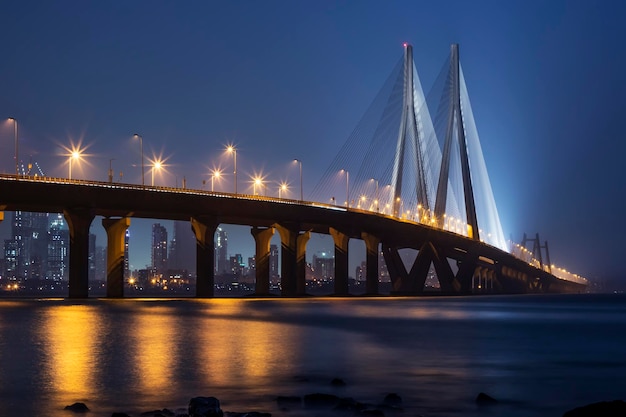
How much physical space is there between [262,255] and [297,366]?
263ft

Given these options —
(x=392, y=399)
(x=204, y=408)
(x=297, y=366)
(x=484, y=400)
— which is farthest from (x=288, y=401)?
(x=297, y=366)

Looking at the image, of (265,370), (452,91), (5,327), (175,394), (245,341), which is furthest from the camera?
(452,91)

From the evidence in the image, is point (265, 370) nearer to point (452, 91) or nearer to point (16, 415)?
point (16, 415)

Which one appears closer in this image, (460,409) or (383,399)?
(460,409)

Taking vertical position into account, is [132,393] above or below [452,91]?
below

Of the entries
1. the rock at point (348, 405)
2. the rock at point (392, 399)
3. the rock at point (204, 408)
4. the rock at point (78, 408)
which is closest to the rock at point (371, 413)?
the rock at point (348, 405)

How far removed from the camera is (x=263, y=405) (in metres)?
20.2

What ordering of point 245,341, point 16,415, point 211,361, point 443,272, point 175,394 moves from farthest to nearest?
point 443,272
point 245,341
point 211,361
point 175,394
point 16,415

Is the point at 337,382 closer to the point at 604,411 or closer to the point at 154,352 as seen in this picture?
the point at 604,411

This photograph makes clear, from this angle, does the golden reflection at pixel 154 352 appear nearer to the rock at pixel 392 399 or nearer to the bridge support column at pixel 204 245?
the rock at pixel 392 399

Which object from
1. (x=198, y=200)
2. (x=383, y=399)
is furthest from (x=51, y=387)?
(x=198, y=200)

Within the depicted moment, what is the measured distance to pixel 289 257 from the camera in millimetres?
105062

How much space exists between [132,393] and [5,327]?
26.7m

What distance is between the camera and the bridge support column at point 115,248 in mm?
89875
